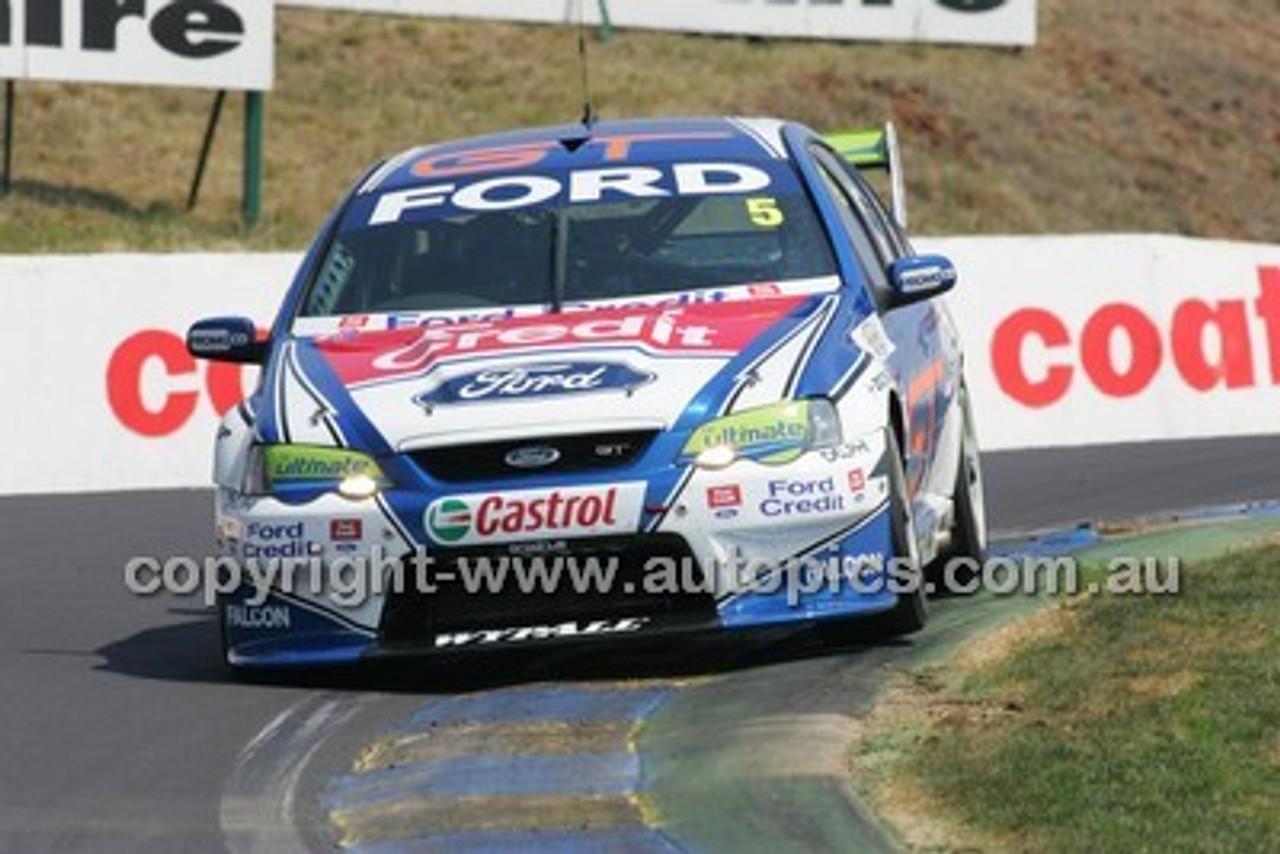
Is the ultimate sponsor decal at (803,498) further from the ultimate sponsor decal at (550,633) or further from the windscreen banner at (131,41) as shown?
the windscreen banner at (131,41)

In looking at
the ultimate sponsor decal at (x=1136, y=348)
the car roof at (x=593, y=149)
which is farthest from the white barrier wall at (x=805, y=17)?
the car roof at (x=593, y=149)

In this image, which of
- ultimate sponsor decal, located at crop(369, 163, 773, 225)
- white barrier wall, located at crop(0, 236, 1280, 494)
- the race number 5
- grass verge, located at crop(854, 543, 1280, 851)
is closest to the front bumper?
grass verge, located at crop(854, 543, 1280, 851)

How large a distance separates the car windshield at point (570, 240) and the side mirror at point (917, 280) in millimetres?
224

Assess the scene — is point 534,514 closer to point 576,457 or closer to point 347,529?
point 576,457

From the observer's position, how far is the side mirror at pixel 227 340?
1069 centimetres

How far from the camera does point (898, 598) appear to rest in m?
9.76

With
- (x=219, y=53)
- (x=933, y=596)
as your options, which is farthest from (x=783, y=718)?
(x=219, y=53)

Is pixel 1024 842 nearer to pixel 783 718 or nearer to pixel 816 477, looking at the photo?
pixel 783 718

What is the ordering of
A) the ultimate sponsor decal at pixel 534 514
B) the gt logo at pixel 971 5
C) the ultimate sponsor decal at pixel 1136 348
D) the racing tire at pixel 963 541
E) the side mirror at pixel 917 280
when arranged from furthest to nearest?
the gt logo at pixel 971 5
the ultimate sponsor decal at pixel 1136 348
the racing tire at pixel 963 541
the side mirror at pixel 917 280
the ultimate sponsor decal at pixel 534 514

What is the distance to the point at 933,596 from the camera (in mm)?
11336

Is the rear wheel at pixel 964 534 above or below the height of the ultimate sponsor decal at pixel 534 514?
below

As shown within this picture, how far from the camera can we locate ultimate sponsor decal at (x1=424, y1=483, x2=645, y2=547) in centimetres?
939

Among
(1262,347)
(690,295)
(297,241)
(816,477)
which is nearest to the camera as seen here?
(816,477)

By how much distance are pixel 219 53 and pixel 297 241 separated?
214 centimetres
